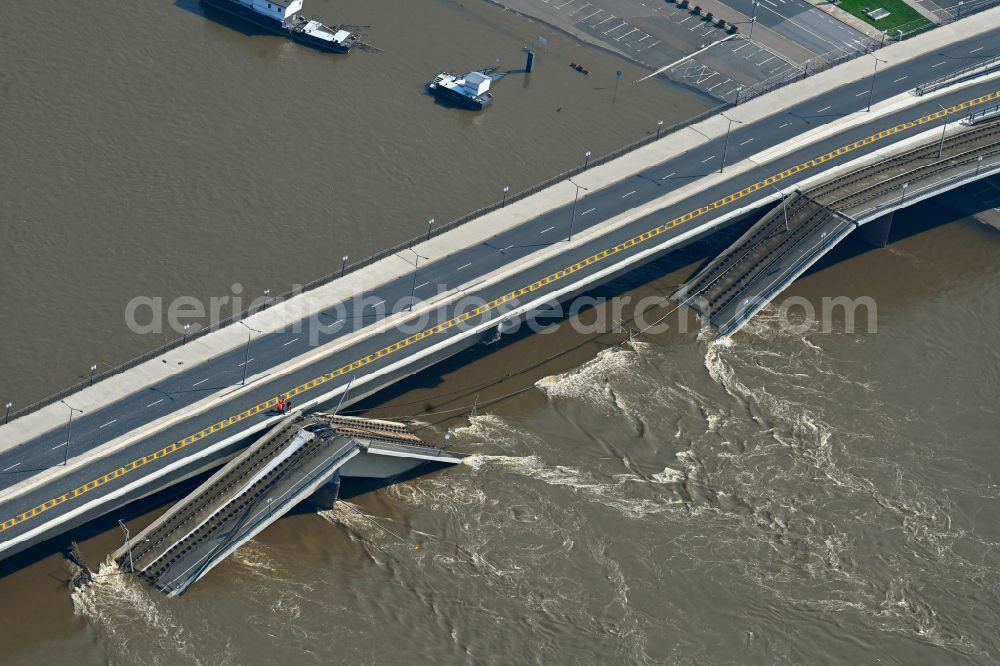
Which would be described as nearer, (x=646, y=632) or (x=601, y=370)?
(x=646, y=632)

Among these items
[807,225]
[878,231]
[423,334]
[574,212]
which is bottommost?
[423,334]

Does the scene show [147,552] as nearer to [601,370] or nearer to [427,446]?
[427,446]

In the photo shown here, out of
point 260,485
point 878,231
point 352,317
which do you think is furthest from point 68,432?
point 878,231

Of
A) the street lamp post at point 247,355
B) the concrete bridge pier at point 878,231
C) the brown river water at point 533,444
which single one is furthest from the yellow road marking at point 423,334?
the concrete bridge pier at point 878,231

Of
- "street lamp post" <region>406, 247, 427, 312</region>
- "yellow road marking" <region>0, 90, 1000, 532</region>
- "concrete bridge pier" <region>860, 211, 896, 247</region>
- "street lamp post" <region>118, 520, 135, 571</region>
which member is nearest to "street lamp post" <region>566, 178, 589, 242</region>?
"yellow road marking" <region>0, 90, 1000, 532</region>

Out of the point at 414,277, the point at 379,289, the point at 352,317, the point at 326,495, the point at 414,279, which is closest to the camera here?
the point at 326,495

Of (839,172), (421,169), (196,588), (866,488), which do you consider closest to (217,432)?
(196,588)

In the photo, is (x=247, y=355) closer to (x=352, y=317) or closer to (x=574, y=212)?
(x=352, y=317)
